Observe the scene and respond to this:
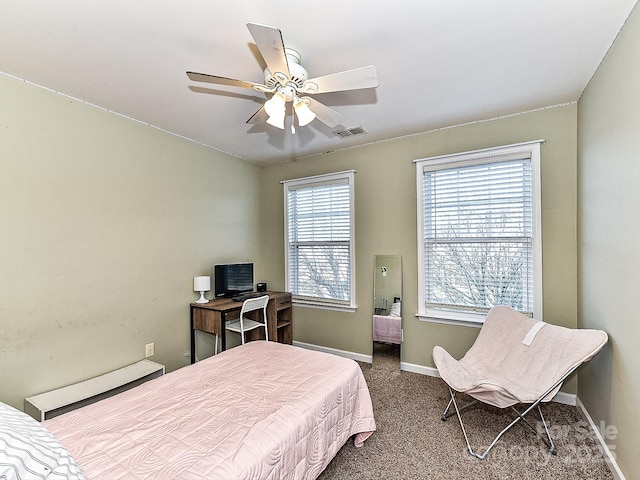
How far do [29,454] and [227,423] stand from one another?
0.75m

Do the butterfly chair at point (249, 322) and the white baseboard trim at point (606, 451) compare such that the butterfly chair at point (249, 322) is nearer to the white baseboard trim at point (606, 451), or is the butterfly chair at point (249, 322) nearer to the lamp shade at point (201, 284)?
the lamp shade at point (201, 284)

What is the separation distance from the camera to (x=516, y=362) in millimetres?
2391

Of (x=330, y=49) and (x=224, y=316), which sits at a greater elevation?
(x=330, y=49)

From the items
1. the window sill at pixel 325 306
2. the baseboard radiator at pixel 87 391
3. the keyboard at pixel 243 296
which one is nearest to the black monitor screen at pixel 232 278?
the keyboard at pixel 243 296

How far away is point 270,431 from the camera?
1.46 meters

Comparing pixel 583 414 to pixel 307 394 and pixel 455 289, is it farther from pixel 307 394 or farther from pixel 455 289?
pixel 307 394

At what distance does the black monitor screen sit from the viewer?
3.60 metres

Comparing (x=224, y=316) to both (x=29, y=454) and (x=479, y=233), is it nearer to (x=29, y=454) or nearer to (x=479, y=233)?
(x=29, y=454)

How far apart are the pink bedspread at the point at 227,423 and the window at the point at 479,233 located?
156 centimetres

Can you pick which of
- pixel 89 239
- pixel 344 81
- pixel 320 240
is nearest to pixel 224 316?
pixel 89 239

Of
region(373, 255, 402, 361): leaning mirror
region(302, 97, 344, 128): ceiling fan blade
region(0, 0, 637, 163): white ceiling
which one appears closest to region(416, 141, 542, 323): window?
region(373, 255, 402, 361): leaning mirror

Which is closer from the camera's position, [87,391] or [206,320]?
[87,391]

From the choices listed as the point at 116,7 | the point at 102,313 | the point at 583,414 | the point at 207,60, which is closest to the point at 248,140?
the point at 207,60

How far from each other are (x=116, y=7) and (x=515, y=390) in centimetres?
331
